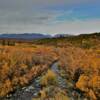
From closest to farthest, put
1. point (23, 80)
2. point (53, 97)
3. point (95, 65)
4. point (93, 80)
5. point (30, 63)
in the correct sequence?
point (53, 97), point (93, 80), point (23, 80), point (95, 65), point (30, 63)

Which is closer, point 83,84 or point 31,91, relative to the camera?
point 31,91

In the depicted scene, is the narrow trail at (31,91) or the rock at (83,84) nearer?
the narrow trail at (31,91)

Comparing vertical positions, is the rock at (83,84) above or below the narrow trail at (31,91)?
above

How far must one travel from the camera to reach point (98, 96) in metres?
21.9

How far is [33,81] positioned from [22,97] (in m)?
4.81

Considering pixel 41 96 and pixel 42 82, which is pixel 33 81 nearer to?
pixel 42 82

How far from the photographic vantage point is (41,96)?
21438 millimetres

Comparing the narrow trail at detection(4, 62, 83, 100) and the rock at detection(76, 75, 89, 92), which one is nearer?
the narrow trail at detection(4, 62, 83, 100)

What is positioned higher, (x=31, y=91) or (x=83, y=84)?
(x=83, y=84)

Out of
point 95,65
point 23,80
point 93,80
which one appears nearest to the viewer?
point 93,80

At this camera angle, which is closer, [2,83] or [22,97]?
[22,97]

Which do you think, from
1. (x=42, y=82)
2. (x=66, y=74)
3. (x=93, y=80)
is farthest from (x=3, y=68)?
(x=93, y=80)

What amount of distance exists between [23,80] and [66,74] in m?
5.11

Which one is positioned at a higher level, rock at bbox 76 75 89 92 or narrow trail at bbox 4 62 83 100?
rock at bbox 76 75 89 92
